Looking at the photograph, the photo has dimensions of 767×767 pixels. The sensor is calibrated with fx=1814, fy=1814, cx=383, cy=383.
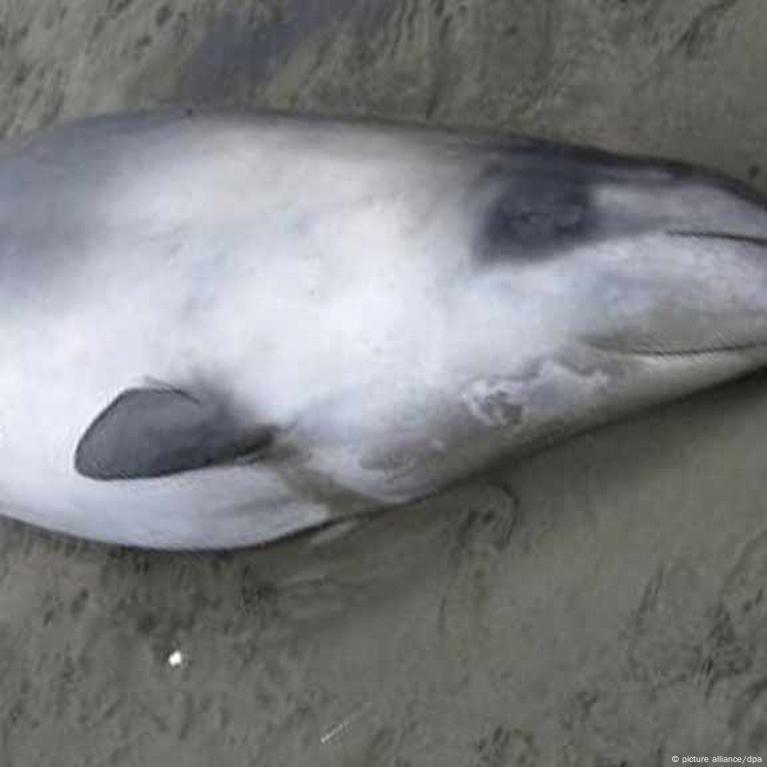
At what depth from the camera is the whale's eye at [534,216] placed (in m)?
4.39

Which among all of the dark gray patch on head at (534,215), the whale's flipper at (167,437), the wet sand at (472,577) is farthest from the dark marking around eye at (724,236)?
the whale's flipper at (167,437)

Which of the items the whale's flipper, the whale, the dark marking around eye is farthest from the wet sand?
the whale's flipper

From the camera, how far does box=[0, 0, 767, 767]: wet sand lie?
443 centimetres

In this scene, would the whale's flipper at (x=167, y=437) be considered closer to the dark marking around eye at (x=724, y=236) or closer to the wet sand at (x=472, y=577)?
the wet sand at (x=472, y=577)

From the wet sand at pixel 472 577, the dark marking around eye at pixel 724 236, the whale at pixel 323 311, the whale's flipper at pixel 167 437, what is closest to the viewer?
the dark marking around eye at pixel 724 236

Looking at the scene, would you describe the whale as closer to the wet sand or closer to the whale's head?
the whale's head

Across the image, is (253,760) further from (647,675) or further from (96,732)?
(647,675)

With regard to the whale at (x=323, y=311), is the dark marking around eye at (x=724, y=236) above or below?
above

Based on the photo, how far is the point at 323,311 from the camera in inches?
183

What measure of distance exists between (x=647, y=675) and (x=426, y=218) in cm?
127

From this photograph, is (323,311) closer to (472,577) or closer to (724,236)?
(472,577)

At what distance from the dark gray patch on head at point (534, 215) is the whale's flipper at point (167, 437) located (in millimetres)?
774

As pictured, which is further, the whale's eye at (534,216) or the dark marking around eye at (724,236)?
the whale's eye at (534,216)

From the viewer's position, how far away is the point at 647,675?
4.39 metres
